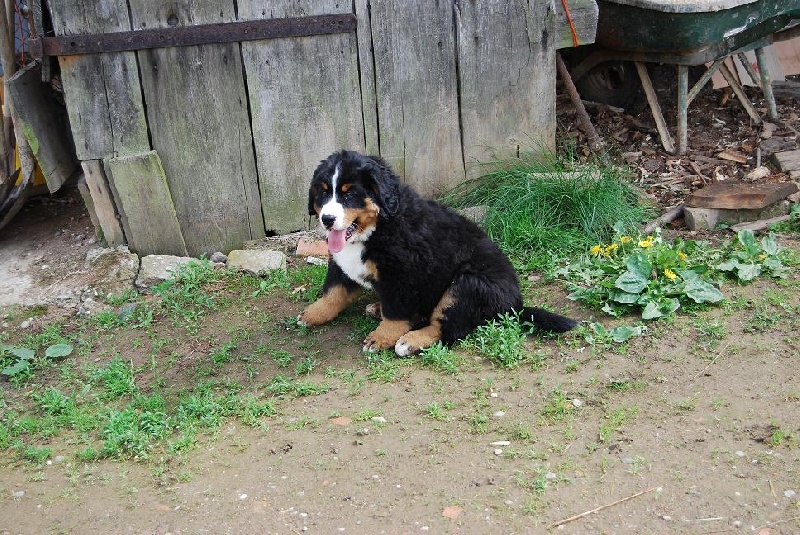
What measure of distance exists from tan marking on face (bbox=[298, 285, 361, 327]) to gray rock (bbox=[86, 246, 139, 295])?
1355 millimetres

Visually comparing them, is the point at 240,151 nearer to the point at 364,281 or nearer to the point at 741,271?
the point at 364,281

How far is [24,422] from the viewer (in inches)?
157

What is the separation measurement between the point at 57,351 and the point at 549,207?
11.1 feet

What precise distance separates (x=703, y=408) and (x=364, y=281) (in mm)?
1884

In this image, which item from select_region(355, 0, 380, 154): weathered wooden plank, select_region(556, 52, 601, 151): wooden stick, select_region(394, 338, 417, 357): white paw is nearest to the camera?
select_region(394, 338, 417, 357): white paw

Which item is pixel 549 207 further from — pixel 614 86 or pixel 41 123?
pixel 41 123

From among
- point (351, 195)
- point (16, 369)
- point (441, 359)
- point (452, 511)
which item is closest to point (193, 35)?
point (351, 195)

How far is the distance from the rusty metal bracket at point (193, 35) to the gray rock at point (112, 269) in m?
1.35

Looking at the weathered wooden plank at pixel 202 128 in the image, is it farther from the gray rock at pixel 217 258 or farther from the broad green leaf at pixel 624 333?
the broad green leaf at pixel 624 333

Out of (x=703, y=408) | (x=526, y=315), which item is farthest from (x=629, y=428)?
(x=526, y=315)

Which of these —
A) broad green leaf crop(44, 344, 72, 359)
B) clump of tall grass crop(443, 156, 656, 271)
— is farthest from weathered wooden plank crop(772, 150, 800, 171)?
broad green leaf crop(44, 344, 72, 359)

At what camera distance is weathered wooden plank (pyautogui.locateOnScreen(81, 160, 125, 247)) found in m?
5.29

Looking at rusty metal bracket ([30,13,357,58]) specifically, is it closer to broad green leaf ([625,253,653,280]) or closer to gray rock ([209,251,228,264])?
gray rock ([209,251,228,264])

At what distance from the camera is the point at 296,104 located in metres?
5.50
